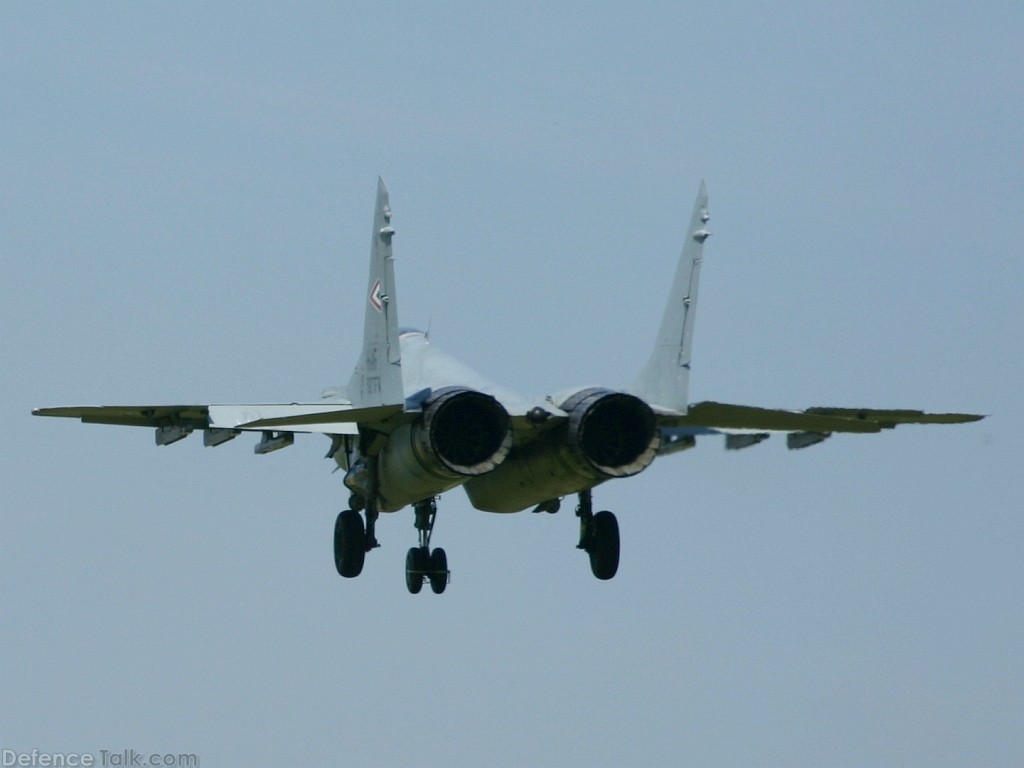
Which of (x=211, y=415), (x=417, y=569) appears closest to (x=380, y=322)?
(x=211, y=415)

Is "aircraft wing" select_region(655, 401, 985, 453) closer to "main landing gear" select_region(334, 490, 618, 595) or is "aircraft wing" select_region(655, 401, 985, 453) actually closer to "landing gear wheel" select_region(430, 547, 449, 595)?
"main landing gear" select_region(334, 490, 618, 595)

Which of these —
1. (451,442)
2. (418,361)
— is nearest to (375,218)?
(418,361)

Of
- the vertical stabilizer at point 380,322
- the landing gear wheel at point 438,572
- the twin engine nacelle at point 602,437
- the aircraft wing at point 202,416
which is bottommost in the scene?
the landing gear wheel at point 438,572

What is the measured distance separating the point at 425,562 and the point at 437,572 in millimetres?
248

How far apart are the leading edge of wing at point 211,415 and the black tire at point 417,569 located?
2613 millimetres

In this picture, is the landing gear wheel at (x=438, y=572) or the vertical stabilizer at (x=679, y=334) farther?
the landing gear wheel at (x=438, y=572)

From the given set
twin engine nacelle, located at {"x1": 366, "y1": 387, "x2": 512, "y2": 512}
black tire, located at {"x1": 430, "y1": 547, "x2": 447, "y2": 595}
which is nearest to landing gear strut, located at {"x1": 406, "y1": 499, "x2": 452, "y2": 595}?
black tire, located at {"x1": 430, "y1": 547, "x2": 447, "y2": 595}

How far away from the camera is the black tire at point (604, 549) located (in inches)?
1412

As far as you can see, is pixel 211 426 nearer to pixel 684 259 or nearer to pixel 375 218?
pixel 375 218

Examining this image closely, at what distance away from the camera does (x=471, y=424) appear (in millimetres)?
32094

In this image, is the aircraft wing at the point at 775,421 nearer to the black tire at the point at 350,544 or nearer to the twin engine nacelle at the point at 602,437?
the twin engine nacelle at the point at 602,437

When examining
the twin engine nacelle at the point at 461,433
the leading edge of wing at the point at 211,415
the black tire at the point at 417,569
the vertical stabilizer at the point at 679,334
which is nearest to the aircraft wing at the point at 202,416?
the leading edge of wing at the point at 211,415

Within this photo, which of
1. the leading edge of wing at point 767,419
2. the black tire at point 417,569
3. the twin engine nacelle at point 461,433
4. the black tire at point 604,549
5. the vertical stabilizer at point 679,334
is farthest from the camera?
the black tire at point 417,569

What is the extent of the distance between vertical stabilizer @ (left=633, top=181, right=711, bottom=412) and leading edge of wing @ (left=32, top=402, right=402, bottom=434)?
4.06 metres
